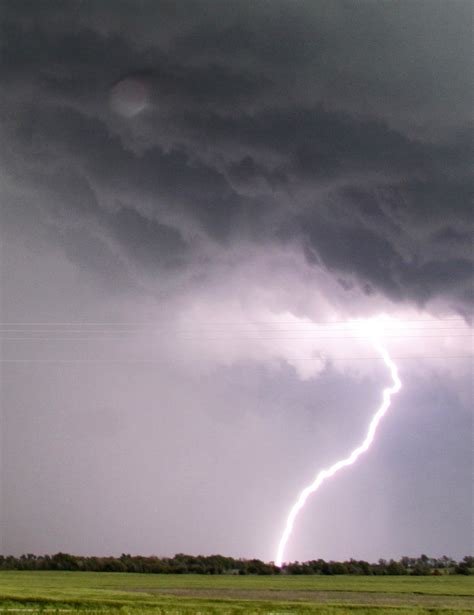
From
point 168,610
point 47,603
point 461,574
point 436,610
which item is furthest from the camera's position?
point 461,574

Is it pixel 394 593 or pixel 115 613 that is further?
pixel 394 593

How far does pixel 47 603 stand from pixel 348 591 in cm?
2214

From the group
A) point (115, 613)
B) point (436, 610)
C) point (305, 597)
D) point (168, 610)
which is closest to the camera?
point (115, 613)

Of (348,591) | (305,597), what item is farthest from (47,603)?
(348,591)

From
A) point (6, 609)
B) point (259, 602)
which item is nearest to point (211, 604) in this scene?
point (259, 602)

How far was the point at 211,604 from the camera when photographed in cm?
2802

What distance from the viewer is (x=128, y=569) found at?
236ft

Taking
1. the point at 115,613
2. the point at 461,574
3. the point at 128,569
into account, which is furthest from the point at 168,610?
the point at 461,574

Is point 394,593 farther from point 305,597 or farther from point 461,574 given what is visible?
point 461,574

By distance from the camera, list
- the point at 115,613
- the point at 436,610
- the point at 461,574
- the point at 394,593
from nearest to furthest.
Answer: the point at 115,613
the point at 436,610
the point at 394,593
the point at 461,574

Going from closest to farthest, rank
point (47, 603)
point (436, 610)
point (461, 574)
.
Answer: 1. point (47, 603)
2. point (436, 610)
3. point (461, 574)

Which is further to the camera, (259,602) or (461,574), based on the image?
(461,574)

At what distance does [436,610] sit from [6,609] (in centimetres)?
1803

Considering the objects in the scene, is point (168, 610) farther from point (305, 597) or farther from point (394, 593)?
point (394, 593)
